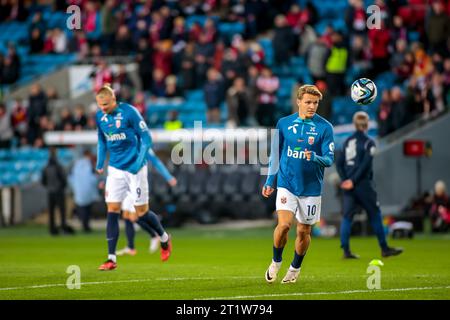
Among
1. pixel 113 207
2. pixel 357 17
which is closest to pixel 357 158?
pixel 113 207

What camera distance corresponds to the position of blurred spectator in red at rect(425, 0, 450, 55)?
29328 millimetres

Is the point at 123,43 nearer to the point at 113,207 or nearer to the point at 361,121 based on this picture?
the point at 361,121

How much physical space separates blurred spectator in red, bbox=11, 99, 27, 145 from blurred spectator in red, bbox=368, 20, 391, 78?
10.7 m

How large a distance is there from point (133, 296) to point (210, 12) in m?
→ 24.0

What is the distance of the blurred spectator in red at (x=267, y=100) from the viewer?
99.0 feet

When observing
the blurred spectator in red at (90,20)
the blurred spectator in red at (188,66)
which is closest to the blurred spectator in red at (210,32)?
the blurred spectator in red at (188,66)

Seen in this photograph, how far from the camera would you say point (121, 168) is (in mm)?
16594

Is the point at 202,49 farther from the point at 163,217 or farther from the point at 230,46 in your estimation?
the point at 163,217

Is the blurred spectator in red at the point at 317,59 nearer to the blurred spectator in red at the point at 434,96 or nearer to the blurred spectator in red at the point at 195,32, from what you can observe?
the blurred spectator in red at the point at 434,96

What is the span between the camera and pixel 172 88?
1305 inches

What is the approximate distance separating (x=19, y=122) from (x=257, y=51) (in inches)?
301

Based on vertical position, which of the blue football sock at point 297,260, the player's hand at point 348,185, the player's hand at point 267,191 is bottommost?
the blue football sock at point 297,260

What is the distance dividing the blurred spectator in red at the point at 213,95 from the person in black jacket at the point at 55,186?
5.03 m
